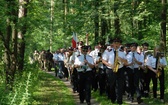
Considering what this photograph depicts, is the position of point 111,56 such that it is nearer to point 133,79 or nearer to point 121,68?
point 121,68

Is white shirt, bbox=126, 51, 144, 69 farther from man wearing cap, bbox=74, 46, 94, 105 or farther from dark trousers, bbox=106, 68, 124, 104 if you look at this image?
man wearing cap, bbox=74, 46, 94, 105

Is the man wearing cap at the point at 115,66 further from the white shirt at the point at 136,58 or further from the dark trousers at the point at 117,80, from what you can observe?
the white shirt at the point at 136,58

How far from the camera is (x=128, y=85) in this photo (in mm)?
11609

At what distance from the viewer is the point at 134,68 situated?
11.3m

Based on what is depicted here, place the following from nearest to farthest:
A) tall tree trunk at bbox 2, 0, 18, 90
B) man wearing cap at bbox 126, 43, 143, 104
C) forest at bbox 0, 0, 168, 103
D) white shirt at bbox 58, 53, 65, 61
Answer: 1. tall tree trunk at bbox 2, 0, 18, 90
2. man wearing cap at bbox 126, 43, 143, 104
3. forest at bbox 0, 0, 168, 103
4. white shirt at bbox 58, 53, 65, 61

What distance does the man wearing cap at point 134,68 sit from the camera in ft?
36.1

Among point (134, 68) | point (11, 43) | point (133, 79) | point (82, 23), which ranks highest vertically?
point (82, 23)

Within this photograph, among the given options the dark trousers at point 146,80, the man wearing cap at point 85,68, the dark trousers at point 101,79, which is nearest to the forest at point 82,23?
the man wearing cap at point 85,68

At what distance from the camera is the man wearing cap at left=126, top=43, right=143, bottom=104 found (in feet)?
36.1

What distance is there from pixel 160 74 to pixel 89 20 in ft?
42.4

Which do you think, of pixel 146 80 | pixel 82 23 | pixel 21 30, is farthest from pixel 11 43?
pixel 82 23

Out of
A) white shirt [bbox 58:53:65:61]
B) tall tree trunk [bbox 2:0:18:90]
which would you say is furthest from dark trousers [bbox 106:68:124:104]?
white shirt [bbox 58:53:65:61]

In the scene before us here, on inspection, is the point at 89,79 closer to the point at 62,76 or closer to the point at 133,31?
the point at 62,76

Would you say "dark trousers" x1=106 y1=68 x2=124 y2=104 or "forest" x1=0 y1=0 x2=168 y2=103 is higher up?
"forest" x1=0 y1=0 x2=168 y2=103
